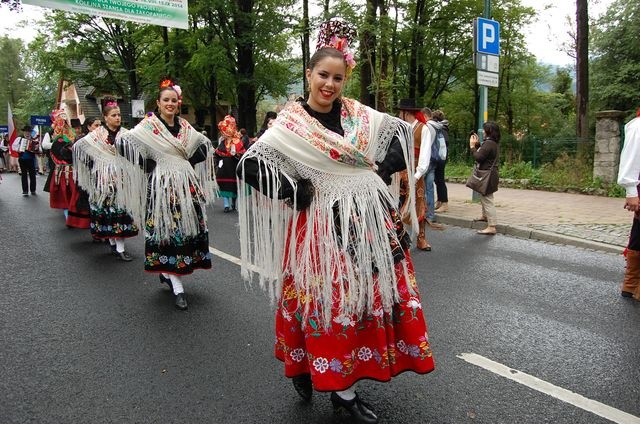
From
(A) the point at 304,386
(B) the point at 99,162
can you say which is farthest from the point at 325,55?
(B) the point at 99,162

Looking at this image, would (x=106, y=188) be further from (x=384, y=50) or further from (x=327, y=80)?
(x=384, y=50)

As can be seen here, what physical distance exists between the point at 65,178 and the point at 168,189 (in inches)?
194

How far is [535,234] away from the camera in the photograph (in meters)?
7.34

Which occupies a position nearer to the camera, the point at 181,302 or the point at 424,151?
the point at 181,302

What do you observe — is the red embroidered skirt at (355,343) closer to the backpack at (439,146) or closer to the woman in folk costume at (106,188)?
the woman in folk costume at (106,188)

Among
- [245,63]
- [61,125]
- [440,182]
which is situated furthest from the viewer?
[245,63]

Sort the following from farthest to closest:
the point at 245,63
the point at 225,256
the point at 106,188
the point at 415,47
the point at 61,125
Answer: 1. the point at 245,63
2. the point at 415,47
3. the point at 61,125
4. the point at 106,188
5. the point at 225,256

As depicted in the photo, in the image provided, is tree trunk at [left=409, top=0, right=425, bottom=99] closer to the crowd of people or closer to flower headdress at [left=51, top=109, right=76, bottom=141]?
flower headdress at [left=51, top=109, right=76, bottom=141]

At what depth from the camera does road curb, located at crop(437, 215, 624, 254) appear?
649 centimetres

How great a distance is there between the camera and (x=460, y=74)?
23.0m

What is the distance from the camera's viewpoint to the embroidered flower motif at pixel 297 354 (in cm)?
253

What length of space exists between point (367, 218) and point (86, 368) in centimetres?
222

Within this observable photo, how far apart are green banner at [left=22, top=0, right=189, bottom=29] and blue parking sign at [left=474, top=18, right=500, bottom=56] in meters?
8.05

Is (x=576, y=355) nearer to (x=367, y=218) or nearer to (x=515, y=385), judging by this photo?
(x=515, y=385)
